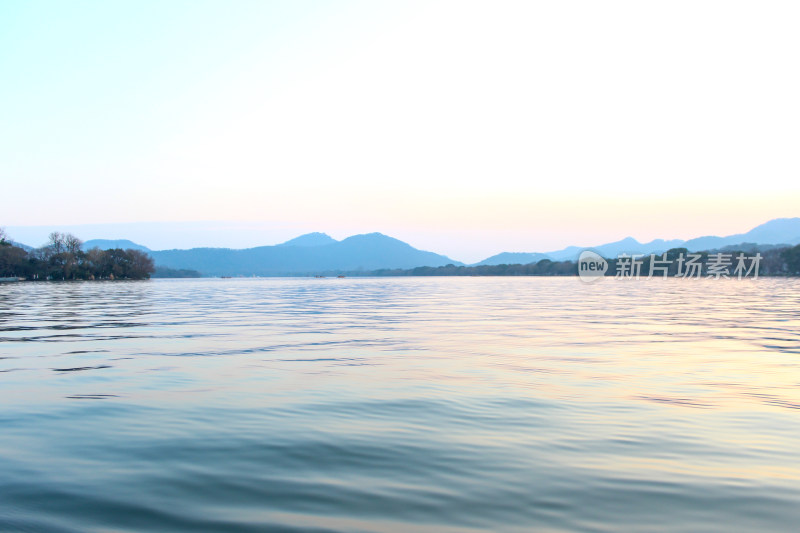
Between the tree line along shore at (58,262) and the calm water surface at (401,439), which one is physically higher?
the tree line along shore at (58,262)

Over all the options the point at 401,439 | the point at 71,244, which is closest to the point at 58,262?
the point at 71,244

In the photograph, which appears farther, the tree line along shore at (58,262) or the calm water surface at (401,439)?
the tree line along shore at (58,262)

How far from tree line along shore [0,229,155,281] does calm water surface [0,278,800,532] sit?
17767 cm

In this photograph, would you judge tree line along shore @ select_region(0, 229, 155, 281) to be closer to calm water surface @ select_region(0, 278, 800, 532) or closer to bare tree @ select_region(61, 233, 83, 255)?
bare tree @ select_region(61, 233, 83, 255)

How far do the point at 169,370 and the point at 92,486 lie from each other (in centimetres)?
912

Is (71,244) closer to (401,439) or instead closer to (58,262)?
(58,262)

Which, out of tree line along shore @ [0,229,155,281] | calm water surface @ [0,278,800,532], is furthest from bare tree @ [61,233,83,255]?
calm water surface @ [0,278,800,532]

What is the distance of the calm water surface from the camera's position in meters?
6.15

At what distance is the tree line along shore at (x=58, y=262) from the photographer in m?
170

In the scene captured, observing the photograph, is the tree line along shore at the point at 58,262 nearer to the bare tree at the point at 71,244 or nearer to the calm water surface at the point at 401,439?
the bare tree at the point at 71,244

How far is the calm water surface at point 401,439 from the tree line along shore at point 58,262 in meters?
178

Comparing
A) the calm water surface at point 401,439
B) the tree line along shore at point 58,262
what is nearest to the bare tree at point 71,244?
the tree line along shore at point 58,262

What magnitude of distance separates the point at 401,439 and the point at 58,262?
193204 mm

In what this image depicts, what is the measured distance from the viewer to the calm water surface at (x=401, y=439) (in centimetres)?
615
